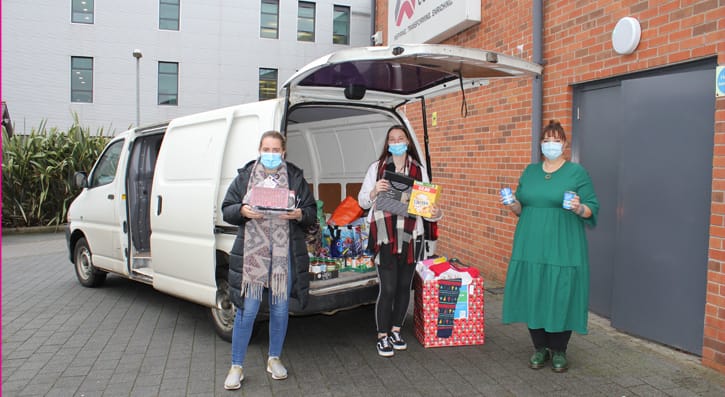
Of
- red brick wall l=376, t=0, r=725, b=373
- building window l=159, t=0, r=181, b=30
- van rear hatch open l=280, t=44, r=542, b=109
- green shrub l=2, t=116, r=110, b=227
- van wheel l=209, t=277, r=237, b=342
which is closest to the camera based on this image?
van rear hatch open l=280, t=44, r=542, b=109

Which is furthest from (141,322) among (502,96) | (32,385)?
(502,96)

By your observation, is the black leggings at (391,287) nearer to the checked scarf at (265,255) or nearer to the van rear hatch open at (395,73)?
the checked scarf at (265,255)

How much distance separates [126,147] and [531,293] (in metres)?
4.60

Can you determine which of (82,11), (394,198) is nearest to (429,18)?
(394,198)

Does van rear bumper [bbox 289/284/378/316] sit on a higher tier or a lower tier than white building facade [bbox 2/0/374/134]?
lower

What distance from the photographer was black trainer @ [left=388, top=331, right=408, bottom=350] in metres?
4.64

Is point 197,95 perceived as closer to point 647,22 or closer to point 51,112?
point 51,112

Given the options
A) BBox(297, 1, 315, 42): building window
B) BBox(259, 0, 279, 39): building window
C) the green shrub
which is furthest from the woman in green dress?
BBox(297, 1, 315, 42): building window

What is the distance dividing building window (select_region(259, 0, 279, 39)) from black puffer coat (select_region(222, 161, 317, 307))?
2295 centimetres

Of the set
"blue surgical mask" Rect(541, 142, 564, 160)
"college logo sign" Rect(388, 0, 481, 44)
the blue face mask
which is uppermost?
"college logo sign" Rect(388, 0, 481, 44)

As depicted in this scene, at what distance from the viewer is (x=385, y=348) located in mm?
4535

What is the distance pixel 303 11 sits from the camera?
2612 centimetres

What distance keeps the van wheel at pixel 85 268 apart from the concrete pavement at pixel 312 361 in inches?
39.7

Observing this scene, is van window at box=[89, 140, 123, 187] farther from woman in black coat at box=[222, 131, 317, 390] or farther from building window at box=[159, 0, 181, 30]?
building window at box=[159, 0, 181, 30]
